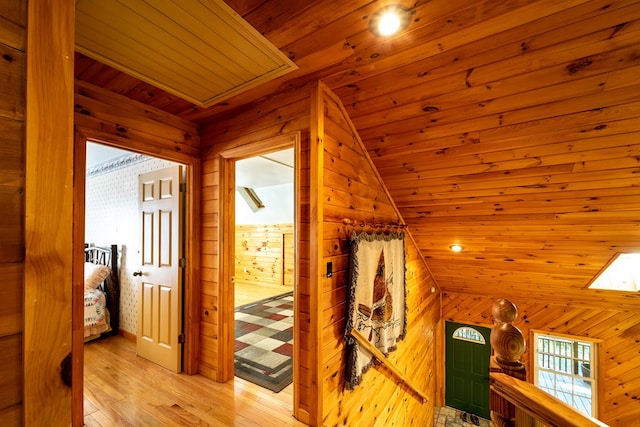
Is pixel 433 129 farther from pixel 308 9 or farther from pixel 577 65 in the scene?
pixel 308 9

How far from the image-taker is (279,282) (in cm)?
646

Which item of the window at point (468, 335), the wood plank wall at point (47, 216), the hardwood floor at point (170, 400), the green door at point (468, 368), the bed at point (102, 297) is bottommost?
the green door at point (468, 368)

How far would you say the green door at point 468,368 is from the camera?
4883mm

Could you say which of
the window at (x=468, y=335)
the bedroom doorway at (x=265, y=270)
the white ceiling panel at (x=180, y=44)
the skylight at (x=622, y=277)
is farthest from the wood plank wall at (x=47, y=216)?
the window at (x=468, y=335)

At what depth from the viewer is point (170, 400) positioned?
197 centimetres

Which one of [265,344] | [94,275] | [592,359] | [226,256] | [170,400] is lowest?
[592,359]

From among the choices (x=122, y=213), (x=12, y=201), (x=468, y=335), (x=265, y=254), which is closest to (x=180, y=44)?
(x=12, y=201)

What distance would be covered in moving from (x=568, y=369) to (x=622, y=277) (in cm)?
183

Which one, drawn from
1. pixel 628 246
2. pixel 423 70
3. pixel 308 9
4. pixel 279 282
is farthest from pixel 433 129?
pixel 279 282

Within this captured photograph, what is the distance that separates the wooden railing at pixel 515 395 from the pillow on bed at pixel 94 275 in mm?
4116

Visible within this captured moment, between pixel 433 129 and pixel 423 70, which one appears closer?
pixel 423 70

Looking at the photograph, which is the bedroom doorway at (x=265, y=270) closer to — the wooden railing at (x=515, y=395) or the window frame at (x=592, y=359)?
the wooden railing at (x=515, y=395)

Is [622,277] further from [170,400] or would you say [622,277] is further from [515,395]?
[170,400]

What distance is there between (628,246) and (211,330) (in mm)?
4130
